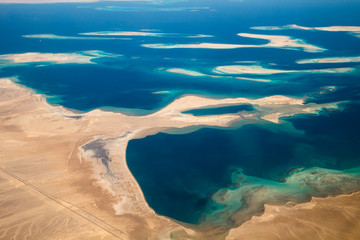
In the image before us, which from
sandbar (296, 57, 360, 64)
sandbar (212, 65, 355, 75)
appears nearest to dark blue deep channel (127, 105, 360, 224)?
sandbar (212, 65, 355, 75)

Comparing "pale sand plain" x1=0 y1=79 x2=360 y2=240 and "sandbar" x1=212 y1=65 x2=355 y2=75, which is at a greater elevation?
"sandbar" x1=212 y1=65 x2=355 y2=75

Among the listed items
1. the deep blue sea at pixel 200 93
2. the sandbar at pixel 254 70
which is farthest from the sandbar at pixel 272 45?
the sandbar at pixel 254 70

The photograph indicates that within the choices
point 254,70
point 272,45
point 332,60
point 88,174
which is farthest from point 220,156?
point 272,45

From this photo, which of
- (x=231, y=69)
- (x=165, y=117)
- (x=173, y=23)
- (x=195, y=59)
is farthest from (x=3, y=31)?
(x=165, y=117)

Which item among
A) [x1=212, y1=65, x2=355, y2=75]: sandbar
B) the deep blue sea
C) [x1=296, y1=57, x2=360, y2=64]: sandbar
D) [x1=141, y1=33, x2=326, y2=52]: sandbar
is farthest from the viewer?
[x1=141, y1=33, x2=326, y2=52]: sandbar

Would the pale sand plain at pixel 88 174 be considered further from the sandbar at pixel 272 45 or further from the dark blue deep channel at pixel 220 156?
the sandbar at pixel 272 45

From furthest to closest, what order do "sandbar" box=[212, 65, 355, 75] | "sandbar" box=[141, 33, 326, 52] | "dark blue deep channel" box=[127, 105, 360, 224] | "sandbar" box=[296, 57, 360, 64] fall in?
1. "sandbar" box=[141, 33, 326, 52]
2. "sandbar" box=[296, 57, 360, 64]
3. "sandbar" box=[212, 65, 355, 75]
4. "dark blue deep channel" box=[127, 105, 360, 224]

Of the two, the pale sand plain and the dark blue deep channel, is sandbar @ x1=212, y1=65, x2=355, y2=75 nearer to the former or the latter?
the pale sand plain
